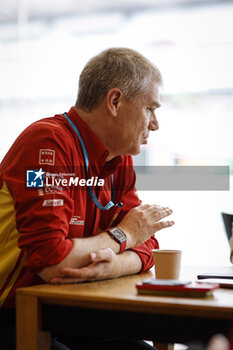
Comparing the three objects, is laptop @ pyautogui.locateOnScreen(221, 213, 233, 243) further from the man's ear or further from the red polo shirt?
the man's ear

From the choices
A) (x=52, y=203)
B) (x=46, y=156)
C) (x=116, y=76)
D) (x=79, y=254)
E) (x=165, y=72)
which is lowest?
(x=79, y=254)

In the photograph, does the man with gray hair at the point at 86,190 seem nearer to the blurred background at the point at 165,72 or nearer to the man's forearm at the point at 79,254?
the man's forearm at the point at 79,254

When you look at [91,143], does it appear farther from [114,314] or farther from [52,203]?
[114,314]

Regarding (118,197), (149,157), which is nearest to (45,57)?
(149,157)

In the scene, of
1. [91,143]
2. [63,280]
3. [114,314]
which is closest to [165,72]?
[91,143]

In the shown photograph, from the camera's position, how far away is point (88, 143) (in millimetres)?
1573

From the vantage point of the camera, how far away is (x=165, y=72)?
3551 millimetres

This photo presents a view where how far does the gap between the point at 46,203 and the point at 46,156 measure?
154 mm

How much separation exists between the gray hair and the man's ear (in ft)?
0.05

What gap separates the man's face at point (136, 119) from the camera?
1582mm

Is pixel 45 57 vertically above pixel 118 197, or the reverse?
pixel 45 57

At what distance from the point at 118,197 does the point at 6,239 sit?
1.55 feet

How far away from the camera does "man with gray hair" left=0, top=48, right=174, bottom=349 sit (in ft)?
4.09

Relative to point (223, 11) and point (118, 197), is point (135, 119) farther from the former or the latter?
point (223, 11)
